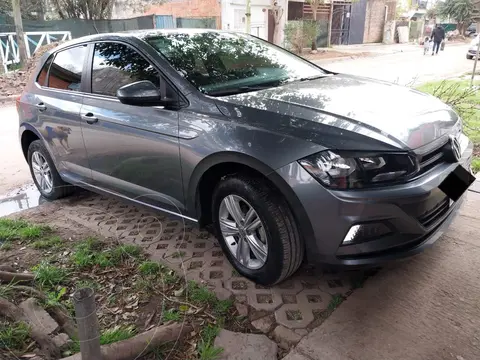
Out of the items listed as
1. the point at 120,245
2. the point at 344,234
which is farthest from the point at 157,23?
the point at 344,234

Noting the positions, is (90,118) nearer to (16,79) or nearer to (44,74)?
(44,74)

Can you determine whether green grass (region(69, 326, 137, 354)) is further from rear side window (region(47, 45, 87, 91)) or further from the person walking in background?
the person walking in background

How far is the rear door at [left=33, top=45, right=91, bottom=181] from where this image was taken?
388 centimetres

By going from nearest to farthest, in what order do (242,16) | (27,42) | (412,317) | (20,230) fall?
1. (412,317)
2. (20,230)
3. (27,42)
4. (242,16)

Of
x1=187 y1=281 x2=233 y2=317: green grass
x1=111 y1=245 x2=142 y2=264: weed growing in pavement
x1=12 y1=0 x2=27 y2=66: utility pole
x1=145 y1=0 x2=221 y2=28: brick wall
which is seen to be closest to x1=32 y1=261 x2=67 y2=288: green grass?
x1=111 y1=245 x2=142 y2=264: weed growing in pavement

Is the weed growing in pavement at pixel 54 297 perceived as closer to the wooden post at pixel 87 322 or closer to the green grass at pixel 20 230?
the wooden post at pixel 87 322

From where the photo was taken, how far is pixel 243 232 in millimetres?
2891

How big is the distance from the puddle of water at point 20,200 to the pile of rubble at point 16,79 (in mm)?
9011

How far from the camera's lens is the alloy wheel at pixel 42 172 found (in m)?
4.66

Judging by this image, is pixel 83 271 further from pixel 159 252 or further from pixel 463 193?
pixel 463 193

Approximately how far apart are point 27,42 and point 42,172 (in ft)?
44.9

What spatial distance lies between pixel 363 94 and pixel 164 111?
147cm

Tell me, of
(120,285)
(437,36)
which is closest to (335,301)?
(120,285)

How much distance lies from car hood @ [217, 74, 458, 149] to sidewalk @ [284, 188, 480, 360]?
99cm
